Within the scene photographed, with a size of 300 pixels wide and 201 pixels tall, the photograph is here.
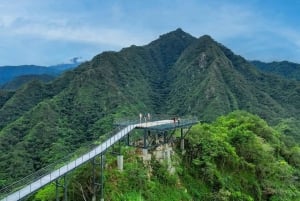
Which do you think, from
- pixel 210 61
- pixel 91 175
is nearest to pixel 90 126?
pixel 210 61

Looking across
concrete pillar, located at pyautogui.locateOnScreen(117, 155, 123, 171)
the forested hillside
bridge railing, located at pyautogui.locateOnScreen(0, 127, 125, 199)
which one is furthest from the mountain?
bridge railing, located at pyautogui.locateOnScreen(0, 127, 125, 199)

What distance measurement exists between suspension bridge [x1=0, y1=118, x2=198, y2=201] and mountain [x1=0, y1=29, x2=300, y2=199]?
53.8m

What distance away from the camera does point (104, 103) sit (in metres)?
146

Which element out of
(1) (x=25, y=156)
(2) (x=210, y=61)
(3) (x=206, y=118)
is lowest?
(1) (x=25, y=156)

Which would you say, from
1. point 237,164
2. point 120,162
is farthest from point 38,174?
point 237,164

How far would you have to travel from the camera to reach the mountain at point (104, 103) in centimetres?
11406

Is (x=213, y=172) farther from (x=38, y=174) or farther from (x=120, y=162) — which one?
(x=38, y=174)

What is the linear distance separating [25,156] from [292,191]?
2932 inches

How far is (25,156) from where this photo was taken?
10775 cm

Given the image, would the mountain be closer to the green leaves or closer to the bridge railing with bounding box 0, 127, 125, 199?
the green leaves

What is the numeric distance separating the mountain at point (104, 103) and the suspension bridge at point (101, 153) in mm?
53791

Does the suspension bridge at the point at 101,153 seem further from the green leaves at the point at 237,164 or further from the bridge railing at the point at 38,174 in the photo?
the green leaves at the point at 237,164

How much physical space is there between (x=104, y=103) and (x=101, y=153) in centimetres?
11065

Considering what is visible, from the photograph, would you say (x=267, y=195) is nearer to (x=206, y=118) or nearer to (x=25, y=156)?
(x=25, y=156)
